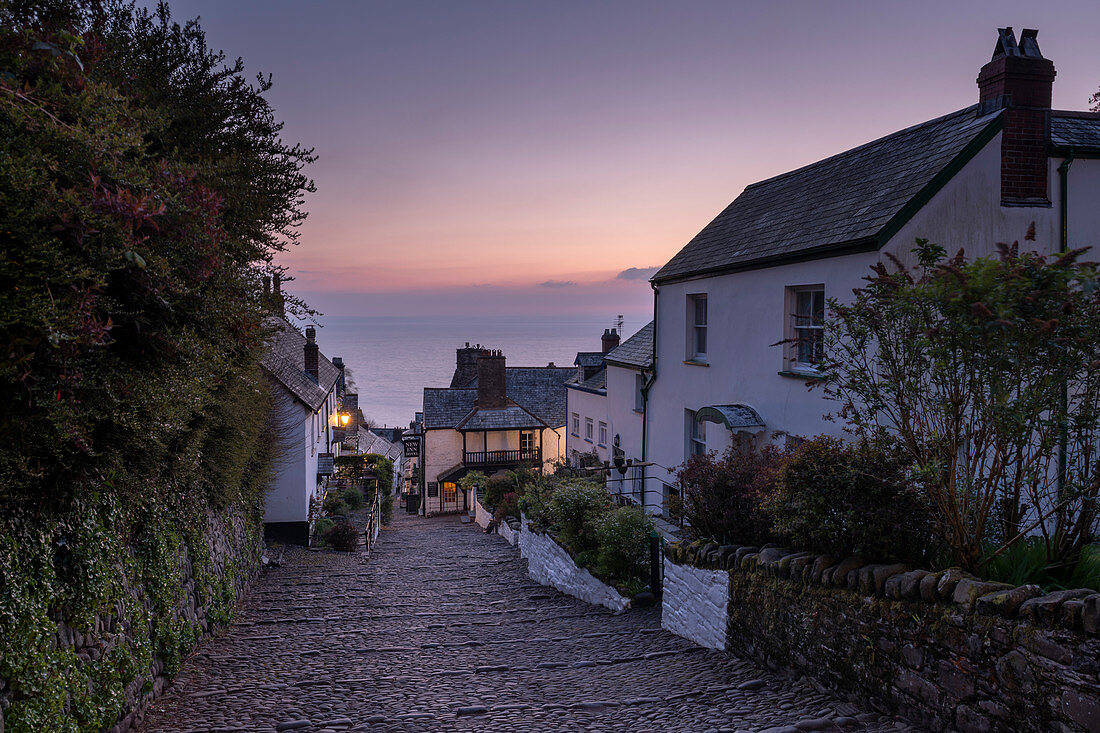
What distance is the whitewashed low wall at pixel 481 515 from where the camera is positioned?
26156mm

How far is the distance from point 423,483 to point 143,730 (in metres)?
34.5

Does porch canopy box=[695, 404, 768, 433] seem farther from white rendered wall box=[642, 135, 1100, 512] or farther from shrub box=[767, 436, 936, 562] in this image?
shrub box=[767, 436, 936, 562]

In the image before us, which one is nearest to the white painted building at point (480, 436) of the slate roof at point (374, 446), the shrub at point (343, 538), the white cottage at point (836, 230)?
the slate roof at point (374, 446)

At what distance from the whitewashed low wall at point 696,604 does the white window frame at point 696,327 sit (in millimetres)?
6523

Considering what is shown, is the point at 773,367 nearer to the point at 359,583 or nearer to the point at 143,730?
the point at 359,583

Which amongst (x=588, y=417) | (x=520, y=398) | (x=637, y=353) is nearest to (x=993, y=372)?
(x=637, y=353)

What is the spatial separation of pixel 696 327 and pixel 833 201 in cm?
423

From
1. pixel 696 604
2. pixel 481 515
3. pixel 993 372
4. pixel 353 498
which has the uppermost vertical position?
pixel 993 372

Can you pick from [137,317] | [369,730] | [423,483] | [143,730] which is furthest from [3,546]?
[423,483]

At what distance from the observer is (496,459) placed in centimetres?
3828

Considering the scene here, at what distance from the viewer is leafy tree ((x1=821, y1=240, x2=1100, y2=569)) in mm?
4680

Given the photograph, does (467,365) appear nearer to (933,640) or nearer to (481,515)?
(481,515)

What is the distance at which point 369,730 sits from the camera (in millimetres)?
6004

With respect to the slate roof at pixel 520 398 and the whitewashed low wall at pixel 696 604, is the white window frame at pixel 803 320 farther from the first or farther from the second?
the slate roof at pixel 520 398
